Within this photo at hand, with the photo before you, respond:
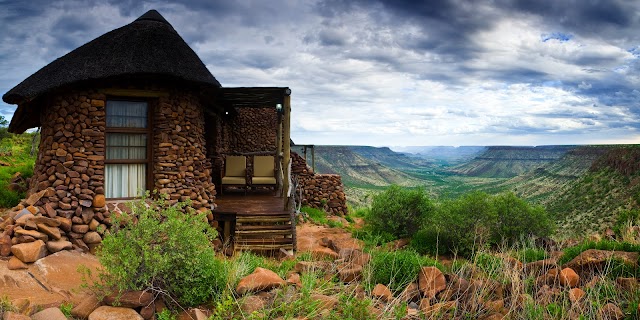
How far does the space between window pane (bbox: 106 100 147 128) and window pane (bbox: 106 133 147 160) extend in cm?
20

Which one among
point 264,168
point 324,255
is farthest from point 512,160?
point 324,255

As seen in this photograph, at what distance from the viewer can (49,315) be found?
395cm

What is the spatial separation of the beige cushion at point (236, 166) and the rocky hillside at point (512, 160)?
114 m

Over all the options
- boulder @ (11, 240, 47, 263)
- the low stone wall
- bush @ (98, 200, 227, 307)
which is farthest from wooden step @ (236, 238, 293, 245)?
the low stone wall

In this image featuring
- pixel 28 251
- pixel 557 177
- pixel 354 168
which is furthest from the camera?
pixel 354 168

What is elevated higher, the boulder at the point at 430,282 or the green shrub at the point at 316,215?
the boulder at the point at 430,282

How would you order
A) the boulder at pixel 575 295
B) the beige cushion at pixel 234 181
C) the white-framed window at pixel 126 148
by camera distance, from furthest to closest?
the beige cushion at pixel 234 181, the white-framed window at pixel 126 148, the boulder at pixel 575 295

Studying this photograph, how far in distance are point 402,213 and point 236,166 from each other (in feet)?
16.9

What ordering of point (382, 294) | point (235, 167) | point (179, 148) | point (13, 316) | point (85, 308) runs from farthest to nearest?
1. point (235, 167)
2. point (179, 148)
3. point (382, 294)
4. point (85, 308)
5. point (13, 316)

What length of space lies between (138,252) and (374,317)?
2479mm

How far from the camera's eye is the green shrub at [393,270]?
5.32m

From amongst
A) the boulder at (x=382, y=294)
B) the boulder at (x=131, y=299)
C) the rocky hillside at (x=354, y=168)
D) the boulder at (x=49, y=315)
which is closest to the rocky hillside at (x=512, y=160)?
the rocky hillside at (x=354, y=168)

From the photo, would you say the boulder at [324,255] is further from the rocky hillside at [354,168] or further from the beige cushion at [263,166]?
the rocky hillside at [354,168]

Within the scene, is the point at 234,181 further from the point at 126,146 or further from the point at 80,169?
the point at 80,169
